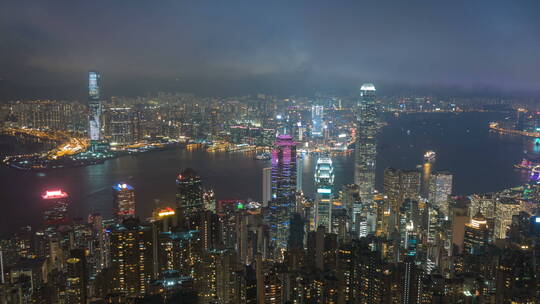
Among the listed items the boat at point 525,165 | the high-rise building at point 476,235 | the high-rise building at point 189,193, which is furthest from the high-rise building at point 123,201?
the boat at point 525,165

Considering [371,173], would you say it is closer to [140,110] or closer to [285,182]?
[285,182]

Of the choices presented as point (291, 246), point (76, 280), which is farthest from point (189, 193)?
point (76, 280)

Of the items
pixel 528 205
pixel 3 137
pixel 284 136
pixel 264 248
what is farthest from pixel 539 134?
pixel 3 137

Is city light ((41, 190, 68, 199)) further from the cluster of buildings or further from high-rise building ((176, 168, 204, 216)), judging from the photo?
high-rise building ((176, 168, 204, 216))

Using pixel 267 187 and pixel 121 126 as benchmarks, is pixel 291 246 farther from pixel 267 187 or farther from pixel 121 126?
pixel 121 126

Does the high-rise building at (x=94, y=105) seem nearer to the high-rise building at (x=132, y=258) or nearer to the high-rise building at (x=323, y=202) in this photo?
the high-rise building at (x=132, y=258)

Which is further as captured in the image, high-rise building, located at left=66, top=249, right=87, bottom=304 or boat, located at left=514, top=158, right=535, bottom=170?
boat, located at left=514, top=158, right=535, bottom=170

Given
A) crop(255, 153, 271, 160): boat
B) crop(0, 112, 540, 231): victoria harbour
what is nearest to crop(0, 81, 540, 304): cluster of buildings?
crop(0, 112, 540, 231): victoria harbour
